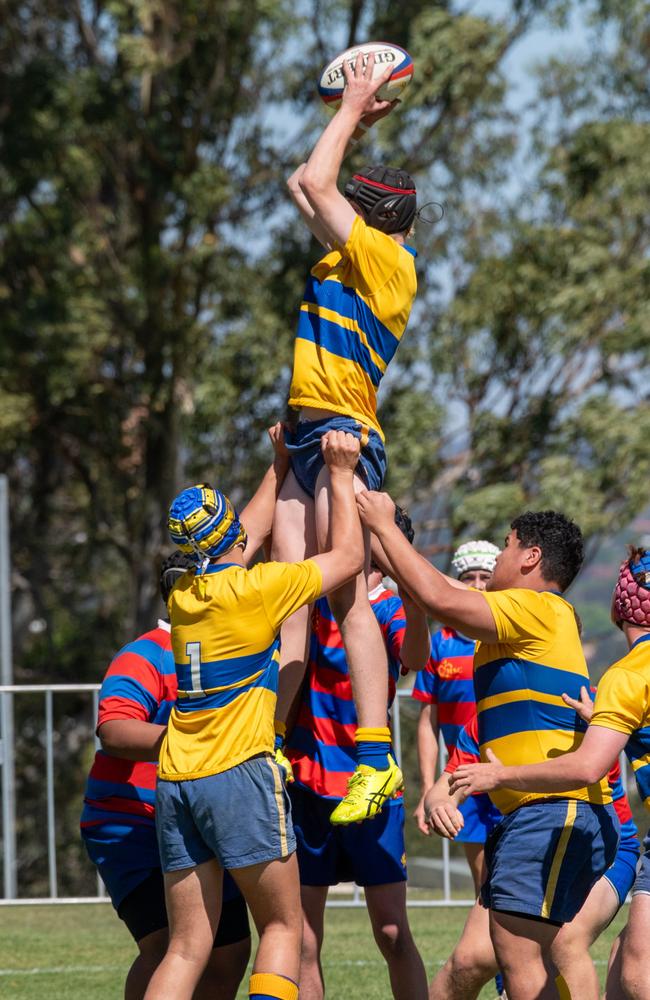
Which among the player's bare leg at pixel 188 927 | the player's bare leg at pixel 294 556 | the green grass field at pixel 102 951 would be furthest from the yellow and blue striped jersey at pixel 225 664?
the green grass field at pixel 102 951

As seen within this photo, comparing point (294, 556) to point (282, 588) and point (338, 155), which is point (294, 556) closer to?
point (282, 588)

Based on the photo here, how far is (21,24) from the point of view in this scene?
2139cm

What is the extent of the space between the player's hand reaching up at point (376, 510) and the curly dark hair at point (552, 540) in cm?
49

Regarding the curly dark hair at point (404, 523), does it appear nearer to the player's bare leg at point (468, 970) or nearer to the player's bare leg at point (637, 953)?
the player's bare leg at point (468, 970)

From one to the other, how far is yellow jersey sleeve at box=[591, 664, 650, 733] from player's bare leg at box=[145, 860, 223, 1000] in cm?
137

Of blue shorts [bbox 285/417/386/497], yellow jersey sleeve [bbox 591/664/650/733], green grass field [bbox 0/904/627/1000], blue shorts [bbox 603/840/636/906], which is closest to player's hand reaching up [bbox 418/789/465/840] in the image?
yellow jersey sleeve [bbox 591/664/650/733]

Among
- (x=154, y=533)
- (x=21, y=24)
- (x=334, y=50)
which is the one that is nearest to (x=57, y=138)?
(x=21, y=24)

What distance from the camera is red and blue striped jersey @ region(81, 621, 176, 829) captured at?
18.2 ft

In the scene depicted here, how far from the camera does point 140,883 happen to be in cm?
550

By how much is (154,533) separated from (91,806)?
15143mm

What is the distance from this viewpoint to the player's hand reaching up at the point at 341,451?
5.16 m

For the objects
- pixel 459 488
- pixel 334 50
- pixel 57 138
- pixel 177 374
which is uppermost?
pixel 334 50

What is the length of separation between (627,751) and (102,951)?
186 inches

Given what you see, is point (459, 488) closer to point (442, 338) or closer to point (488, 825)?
point (442, 338)
